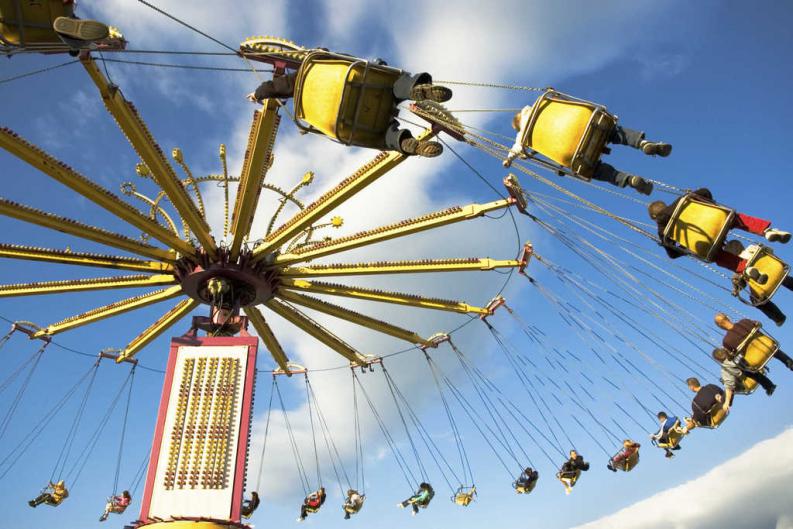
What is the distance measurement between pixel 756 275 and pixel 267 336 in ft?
51.5

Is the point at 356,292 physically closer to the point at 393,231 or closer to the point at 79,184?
the point at 393,231

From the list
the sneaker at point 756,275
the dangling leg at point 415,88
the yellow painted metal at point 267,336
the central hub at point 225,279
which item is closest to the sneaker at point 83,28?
the dangling leg at point 415,88

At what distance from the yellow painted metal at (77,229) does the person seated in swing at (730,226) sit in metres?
12.1

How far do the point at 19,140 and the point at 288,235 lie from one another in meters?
5.91

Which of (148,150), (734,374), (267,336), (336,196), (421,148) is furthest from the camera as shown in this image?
(267,336)

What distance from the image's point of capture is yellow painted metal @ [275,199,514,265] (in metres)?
14.2

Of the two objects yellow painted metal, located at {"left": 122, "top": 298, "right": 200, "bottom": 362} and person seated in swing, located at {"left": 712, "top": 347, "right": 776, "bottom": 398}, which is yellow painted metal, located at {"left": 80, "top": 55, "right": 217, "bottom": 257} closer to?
yellow painted metal, located at {"left": 122, "top": 298, "right": 200, "bottom": 362}

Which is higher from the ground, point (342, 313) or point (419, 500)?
point (342, 313)

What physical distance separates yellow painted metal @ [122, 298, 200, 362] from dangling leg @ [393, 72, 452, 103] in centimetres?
1223

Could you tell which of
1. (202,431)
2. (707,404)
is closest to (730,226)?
(707,404)

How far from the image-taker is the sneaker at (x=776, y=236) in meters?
6.64

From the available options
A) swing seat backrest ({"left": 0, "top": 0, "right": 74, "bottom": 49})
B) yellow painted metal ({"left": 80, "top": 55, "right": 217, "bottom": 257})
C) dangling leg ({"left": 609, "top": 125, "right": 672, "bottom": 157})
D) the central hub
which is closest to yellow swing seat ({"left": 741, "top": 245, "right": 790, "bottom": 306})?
dangling leg ({"left": 609, "top": 125, "right": 672, "bottom": 157})

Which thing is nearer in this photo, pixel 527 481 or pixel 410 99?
pixel 410 99

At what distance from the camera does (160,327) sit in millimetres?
18969
